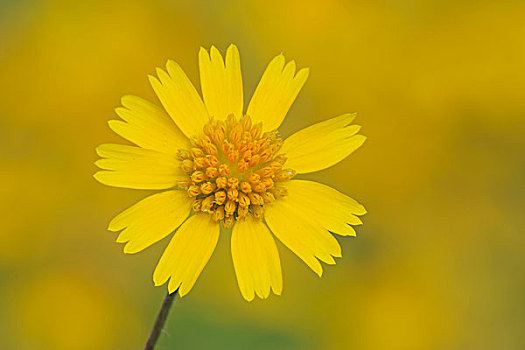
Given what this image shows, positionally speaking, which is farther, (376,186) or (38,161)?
(376,186)

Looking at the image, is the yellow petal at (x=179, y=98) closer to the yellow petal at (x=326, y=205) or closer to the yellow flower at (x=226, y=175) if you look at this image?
the yellow flower at (x=226, y=175)

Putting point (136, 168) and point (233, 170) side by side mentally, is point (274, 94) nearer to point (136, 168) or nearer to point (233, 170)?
point (233, 170)

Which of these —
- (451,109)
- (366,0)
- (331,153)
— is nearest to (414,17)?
(366,0)

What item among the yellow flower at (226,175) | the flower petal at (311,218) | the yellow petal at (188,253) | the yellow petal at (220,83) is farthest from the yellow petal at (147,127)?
the flower petal at (311,218)

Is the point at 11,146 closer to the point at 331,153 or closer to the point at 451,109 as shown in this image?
the point at 331,153

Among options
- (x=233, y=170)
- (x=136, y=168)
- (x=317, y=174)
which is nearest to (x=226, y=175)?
(x=233, y=170)

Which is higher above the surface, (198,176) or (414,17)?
(414,17)

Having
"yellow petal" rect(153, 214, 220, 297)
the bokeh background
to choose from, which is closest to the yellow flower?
"yellow petal" rect(153, 214, 220, 297)
